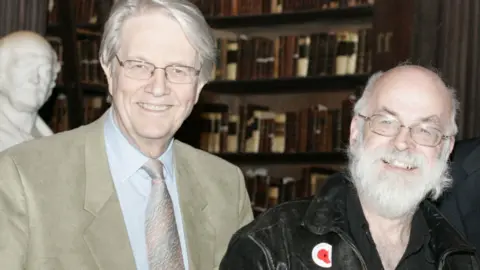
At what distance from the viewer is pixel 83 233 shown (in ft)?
7.98

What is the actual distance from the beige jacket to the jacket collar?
0.31 metres

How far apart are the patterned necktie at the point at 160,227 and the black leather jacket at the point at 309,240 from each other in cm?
14

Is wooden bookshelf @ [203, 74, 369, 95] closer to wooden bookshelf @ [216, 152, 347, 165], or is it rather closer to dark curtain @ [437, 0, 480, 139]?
wooden bookshelf @ [216, 152, 347, 165]

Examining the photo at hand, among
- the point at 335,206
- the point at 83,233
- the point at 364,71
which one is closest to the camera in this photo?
the point at 83,233

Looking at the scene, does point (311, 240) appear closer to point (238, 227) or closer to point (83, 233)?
point (238, 227)

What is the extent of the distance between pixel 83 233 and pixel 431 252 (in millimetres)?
939

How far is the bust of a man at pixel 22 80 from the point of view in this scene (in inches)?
142

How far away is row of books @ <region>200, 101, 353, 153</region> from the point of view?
622cm

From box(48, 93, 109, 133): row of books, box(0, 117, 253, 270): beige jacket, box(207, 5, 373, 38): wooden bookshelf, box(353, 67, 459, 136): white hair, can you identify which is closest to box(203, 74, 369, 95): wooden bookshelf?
box(207, 5, 373, 38): wooden bookshelf

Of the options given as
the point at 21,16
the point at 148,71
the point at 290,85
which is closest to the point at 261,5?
the point at 290,85

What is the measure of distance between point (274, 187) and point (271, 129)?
1.26 ft

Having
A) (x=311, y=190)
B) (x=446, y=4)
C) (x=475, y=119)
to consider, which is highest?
(x=446, y=4)

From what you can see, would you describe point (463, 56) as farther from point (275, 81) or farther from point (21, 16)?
point (21, 16)

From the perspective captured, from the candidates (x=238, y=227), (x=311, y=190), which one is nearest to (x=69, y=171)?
(x=238, y=227)
